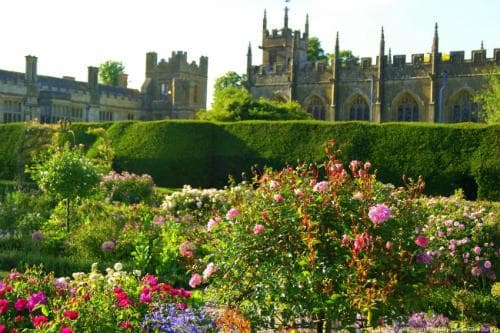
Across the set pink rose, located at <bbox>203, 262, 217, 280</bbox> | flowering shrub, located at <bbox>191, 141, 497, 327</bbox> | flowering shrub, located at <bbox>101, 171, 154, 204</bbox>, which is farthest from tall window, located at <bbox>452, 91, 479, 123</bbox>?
pink rose, located at <bbox>203, 262, 217, 280</bbox>

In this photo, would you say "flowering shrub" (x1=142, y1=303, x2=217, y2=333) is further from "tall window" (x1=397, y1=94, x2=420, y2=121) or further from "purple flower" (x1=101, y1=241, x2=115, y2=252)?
"tall window" (x1=397, y1=94, x2=420, y2=121)

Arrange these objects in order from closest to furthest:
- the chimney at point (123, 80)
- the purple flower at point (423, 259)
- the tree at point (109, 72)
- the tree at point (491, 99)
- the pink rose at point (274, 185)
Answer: the purple flower at point (423, 259), the pink rose at point (274, 185), the tree at point (491, 99), the chimney at point (123, 80), the tree at point (109, 72)

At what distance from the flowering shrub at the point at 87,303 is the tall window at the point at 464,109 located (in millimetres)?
34997

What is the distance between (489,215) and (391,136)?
1060cm

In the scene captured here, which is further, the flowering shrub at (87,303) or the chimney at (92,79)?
the chimney at (92,79)

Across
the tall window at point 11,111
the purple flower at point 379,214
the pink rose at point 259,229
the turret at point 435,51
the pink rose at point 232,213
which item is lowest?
the pink rose at point 259,229

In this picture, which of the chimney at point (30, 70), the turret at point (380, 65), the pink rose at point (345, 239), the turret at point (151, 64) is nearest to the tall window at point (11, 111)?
the chimney at point (30, 70)

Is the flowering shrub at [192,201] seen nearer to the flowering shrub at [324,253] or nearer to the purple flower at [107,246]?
the purple flower at [107,246]

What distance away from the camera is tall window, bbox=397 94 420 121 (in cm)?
4078

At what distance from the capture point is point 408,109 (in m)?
41.1

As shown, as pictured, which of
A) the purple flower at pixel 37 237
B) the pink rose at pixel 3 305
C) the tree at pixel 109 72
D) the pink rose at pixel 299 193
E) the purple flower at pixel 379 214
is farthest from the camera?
the tree at pixel 109 72

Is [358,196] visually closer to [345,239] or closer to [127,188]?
[345,239]

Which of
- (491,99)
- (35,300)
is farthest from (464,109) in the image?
(35,300)

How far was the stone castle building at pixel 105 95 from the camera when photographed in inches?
1658
